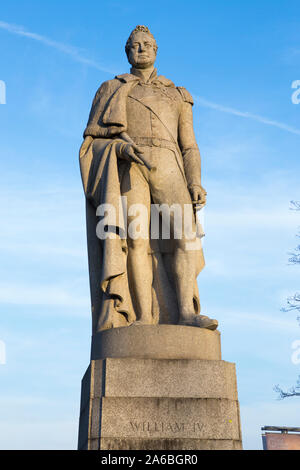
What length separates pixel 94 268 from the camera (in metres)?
9.13

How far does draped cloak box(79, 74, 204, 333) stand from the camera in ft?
27.8

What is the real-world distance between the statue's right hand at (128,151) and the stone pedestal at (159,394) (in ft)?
8.25

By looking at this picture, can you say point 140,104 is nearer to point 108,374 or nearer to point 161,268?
point 161,268

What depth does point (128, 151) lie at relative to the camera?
8812 millimetres

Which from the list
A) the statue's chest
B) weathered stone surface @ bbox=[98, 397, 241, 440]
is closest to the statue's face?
the statue's chest

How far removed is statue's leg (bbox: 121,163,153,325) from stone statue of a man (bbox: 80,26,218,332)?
15 millimetres

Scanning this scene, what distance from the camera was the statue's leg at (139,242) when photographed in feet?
28.0

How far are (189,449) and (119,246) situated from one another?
294 centimetres

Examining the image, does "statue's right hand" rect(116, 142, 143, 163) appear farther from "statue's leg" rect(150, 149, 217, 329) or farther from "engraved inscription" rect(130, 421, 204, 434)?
"engraved inscription" rect(130, 421, 204, 434)

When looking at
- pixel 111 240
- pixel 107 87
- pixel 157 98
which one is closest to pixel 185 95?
pixel 157 98

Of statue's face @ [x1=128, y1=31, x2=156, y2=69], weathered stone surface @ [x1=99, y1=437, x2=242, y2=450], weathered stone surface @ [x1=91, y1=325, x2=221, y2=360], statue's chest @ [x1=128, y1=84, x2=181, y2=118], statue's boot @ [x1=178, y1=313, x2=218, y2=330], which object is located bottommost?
weathered stone surface @ [x1=99, y1=437, x2=242, y2=450]
